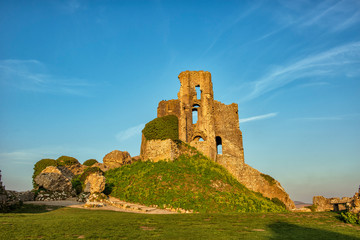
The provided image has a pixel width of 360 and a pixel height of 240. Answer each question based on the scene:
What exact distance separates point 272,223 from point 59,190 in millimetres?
14520

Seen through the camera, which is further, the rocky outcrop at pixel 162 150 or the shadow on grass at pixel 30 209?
the rocky outcrop at pixel 162 150

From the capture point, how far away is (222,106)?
3362 cm

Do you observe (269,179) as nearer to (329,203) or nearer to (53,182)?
(329,203)

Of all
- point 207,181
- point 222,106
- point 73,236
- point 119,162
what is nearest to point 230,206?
point 207,181

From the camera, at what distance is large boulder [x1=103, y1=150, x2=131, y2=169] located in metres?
27.6

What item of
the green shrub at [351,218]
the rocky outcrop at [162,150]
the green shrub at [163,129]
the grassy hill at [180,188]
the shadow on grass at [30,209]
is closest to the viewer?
the green shrub at [351,218]

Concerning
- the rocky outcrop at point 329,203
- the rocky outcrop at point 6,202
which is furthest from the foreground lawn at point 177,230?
the rocky outcrop at point 329,203

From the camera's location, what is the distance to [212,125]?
105 ft

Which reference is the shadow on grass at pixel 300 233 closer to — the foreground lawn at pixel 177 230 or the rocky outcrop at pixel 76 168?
the foreground lawn at pixel 177 230

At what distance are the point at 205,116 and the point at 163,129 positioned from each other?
32.2 feet

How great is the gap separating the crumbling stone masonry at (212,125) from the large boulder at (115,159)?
2.41 meters

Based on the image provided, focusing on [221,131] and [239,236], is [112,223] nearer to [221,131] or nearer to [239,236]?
[239,236]

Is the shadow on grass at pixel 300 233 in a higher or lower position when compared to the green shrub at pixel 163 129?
lower

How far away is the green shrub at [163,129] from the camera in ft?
77.4
